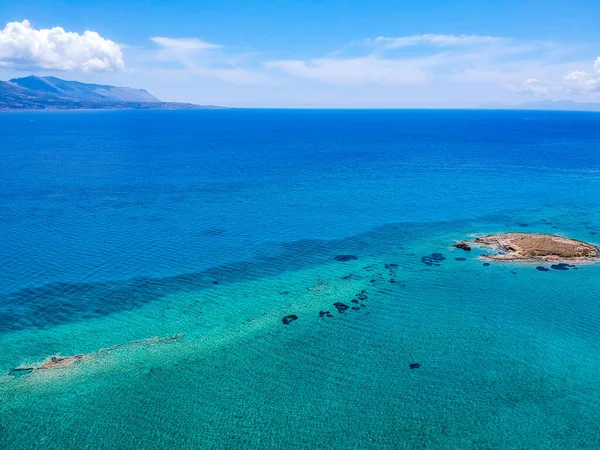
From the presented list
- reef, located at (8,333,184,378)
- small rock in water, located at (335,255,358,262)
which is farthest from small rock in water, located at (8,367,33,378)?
small rock in water, located at (335,255,358,262)

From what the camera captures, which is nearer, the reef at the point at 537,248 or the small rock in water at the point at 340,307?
the small rock in water at the point at 340,307

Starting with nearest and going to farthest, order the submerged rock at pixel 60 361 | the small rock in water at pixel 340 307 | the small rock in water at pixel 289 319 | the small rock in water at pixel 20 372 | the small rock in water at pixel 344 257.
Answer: the small rock in water at pixel 20 372 → the submerged rock at pixel 60 361 → the small rock in water at pixel 289 319 → the small rock in water at pixel 340 307 → the small rock in water at pixel 344 257

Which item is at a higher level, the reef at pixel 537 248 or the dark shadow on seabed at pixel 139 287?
the reef at pixel 537 248

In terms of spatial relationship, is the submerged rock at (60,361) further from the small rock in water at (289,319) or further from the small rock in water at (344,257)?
the small rock in water at (344,257)

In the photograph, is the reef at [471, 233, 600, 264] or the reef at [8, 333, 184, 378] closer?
the reef at [8, 333, 184, 378]

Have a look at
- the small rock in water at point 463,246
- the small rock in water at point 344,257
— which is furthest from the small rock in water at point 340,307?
the small rock in water at point 463,246

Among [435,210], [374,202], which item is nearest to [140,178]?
[374,202]

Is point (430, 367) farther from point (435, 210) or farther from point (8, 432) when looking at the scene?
point (435, 210)

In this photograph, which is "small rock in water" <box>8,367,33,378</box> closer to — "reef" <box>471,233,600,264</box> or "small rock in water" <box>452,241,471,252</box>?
"reef" <box>471,233,600,264</box>
